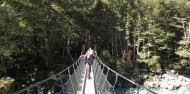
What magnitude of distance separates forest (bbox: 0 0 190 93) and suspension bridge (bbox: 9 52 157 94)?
8.00 ft

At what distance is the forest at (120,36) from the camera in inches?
814

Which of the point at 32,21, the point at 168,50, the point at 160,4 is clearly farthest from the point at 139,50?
the point at 32,21

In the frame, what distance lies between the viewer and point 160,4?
29156mm

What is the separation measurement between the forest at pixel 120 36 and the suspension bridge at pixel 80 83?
244 centimetres

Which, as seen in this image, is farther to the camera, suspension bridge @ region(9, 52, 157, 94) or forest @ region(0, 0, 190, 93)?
forest @ region(0, 0, 190, 93)

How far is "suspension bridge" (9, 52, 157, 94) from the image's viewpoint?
4.76 metres

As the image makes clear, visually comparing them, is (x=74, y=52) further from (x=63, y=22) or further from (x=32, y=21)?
(x=32, y=21)

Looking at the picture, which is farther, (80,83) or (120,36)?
(120,36)

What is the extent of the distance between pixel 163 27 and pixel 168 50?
2.32 m

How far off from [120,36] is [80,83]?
75.1 feet

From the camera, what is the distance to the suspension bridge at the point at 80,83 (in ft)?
15.6

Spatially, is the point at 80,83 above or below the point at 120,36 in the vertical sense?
above

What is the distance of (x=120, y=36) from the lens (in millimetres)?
30078

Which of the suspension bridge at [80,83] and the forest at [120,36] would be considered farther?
the forest at [120,36]
